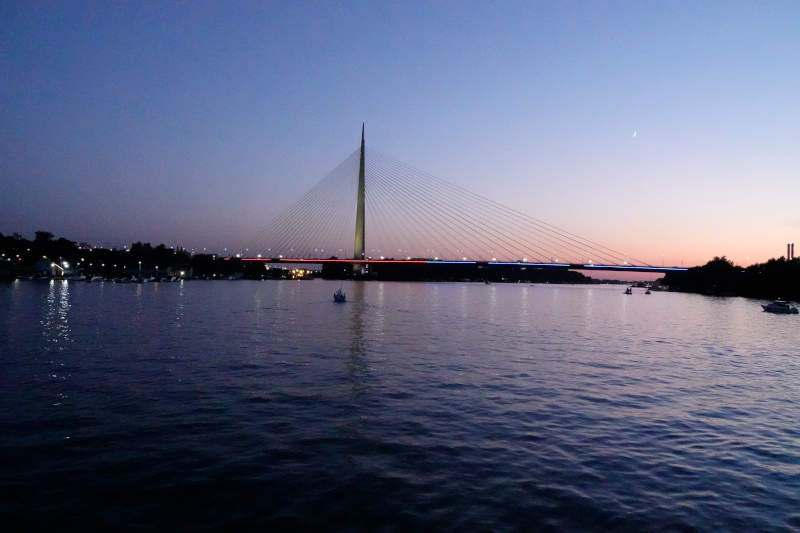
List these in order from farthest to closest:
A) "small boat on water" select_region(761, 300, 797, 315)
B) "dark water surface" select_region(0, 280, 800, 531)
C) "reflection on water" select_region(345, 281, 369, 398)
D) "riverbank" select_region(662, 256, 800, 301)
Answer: "riverbank" select_region(662, 256, 800, 301) < "small boat on water" select_region(761, 300, 797, 315) < "reflection on water" select_region(345, 281, 369, 398) < "dark water surface" select_region(0, 280, 800, 531)

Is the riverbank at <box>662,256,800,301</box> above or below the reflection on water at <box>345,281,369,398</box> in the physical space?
above

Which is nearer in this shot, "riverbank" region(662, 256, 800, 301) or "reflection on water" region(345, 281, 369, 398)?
"reflection on water" region(345, 281, 369, 398)

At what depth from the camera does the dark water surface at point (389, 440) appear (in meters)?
8.11

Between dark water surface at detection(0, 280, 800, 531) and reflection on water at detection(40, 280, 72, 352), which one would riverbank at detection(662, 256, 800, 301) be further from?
reflection on water at detection(40, 280, 72, 352)

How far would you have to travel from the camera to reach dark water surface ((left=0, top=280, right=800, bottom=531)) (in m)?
8.11

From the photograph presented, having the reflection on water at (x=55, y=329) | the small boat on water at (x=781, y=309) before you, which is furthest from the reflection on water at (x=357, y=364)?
the small boat on water at (x=781, y=309)

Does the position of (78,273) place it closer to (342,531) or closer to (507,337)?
(507,337)

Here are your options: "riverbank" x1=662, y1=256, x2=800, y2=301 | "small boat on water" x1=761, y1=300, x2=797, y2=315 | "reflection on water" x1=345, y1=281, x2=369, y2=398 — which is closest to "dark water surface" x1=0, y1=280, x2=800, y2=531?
"reflection on water" x1=345, y1=281, x2=369, y2=398

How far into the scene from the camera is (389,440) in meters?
11.5

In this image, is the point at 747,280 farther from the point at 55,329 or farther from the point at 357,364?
the point at 55,329

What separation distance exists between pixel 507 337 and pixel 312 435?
76.4 feet

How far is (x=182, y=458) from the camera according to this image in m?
10.1

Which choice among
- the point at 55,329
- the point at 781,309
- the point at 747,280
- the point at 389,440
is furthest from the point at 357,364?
the point at 747,280

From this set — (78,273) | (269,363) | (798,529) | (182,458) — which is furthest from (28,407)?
(78,273)
